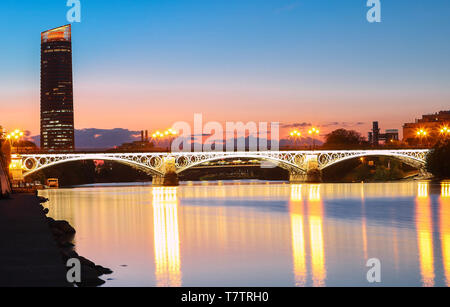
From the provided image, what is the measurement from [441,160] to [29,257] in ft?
312

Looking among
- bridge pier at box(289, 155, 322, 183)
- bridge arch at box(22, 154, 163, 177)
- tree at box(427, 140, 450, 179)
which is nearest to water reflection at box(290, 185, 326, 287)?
tree at box(427, 140, 450, 179)

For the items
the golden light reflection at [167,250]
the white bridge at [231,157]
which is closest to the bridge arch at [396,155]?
the white bridge at [231,157]

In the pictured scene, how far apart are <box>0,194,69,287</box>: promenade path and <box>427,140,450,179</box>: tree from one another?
86.0 m

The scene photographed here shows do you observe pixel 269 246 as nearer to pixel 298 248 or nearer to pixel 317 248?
pixel 298 248

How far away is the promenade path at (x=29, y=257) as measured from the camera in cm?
1498

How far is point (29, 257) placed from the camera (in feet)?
60.8

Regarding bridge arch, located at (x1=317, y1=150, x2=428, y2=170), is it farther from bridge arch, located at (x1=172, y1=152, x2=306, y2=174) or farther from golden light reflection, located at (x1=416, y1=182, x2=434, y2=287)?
golden light reflection, located at (x1=416, y1=182, x2=434, y2=287)

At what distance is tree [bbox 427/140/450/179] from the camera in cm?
10506

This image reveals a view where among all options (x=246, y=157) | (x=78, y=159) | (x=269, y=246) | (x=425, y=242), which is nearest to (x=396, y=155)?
(x=246, y=157)

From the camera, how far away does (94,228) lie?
131ft

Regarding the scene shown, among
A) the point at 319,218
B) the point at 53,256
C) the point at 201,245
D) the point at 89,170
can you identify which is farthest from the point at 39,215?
the point at 89,170
